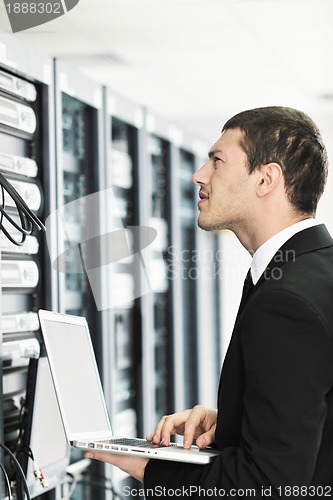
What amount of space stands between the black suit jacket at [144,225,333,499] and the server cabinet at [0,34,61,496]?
82cm

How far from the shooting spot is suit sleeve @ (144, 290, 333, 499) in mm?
1387

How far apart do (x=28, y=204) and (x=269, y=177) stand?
841 mm

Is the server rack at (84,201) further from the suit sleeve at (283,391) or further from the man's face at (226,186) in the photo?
the suit sleeve at (283,391)

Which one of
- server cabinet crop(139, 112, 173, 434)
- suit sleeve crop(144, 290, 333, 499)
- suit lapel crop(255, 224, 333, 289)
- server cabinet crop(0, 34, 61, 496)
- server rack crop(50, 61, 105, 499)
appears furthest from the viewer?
server cabinet crop(139, 112, 173, 434)

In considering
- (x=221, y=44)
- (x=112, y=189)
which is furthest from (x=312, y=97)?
(x=112, y=189)

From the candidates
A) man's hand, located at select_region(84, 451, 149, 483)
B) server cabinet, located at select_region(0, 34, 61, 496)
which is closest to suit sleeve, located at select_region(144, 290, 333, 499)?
man's hand, located at select_region(84, 451, 149, 483)

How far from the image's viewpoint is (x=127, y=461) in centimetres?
161

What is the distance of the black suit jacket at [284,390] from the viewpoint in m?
1.39

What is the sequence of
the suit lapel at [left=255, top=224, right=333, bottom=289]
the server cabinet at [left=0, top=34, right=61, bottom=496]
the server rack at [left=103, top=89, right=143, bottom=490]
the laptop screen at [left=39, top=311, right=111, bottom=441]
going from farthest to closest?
1. the server rack at [left=103, top=89, right=143, bottom=490]
2. the server cabinet at [left=0, top=34, right=61, bottom=496]
3. the laptop screen at [left=39, top=311, right=111, bottom=441]
4. the suit lapel at [left=255, top=224, right=333, bottom=289]

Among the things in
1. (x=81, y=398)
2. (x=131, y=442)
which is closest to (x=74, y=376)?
(x=81, y=398)

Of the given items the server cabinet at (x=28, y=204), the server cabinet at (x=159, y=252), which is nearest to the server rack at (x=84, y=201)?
the server cabinet at (x=28, y=204)

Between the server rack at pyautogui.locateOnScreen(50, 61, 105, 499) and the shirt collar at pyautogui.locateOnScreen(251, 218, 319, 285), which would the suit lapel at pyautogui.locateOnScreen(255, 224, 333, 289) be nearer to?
the shirt collar at pyautogui.locateOnScreen(251, 218, 319, 285)

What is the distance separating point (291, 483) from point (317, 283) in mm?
364

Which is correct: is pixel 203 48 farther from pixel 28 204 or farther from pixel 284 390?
pixel 284 390
